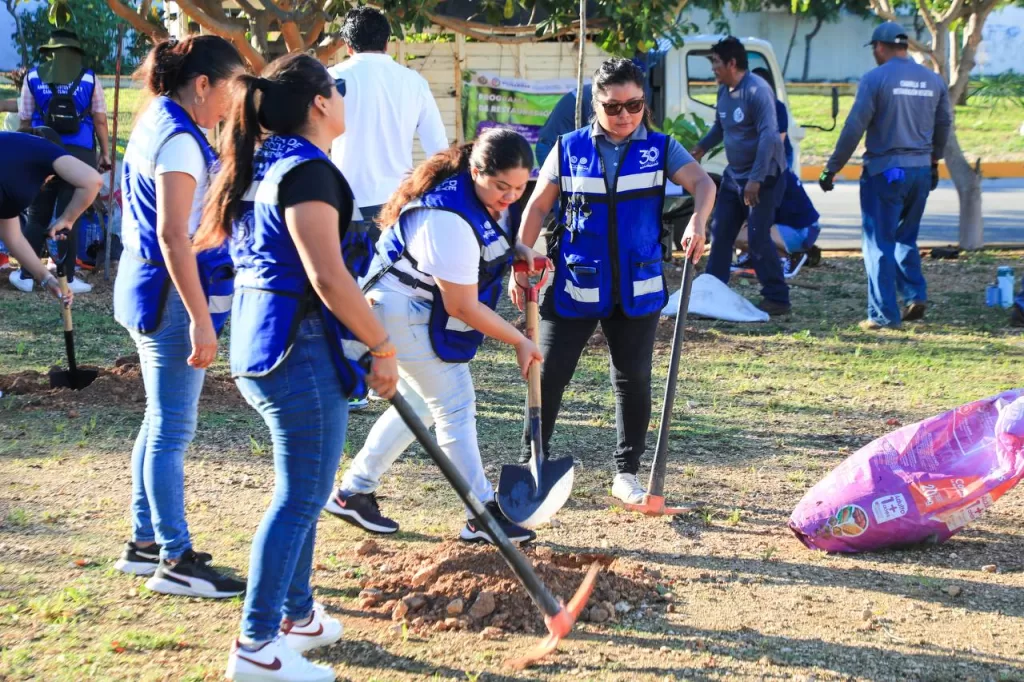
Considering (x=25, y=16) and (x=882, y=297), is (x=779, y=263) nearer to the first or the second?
(x=882, y=297)

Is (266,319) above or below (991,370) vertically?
above

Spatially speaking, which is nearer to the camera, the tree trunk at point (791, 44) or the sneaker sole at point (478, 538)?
the sneaker sole at point (478, 538)

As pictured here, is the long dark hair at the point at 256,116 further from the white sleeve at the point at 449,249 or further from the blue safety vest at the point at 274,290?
the white sleeve at the point at 449,249

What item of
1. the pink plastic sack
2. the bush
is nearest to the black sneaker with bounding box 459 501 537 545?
the pink plastic sack

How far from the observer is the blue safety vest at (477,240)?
3.81 meters

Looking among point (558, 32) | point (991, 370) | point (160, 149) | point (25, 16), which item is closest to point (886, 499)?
point (160, 149)

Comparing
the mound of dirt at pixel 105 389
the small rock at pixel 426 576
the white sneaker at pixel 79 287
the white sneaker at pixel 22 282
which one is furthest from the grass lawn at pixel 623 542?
the white sneaker at pixel 22 282

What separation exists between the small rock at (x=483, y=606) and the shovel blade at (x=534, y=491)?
1.43 ft

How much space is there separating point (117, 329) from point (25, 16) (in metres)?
18.3

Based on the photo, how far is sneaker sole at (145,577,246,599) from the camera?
12.7 feet

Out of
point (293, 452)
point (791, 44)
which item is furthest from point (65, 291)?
point (791, 44)

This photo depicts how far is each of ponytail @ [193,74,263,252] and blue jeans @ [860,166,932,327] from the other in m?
5.76

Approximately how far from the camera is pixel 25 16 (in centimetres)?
2392

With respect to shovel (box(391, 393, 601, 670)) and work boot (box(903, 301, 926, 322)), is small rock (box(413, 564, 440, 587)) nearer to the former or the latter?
shovel (box(391, 393, 601, 670))
